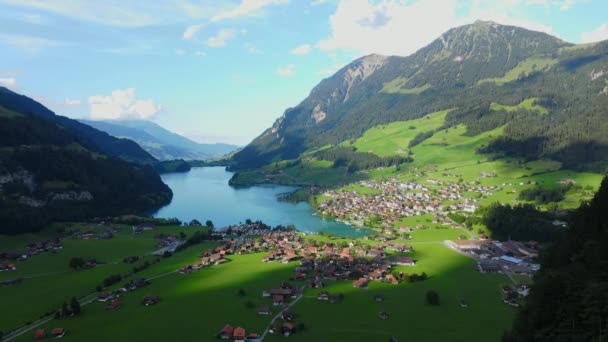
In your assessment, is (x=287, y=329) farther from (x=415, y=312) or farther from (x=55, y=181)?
(x=55, y=181)

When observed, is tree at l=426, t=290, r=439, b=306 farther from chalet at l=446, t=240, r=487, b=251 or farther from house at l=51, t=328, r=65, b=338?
house at l=51, t=328, r=65, b=338

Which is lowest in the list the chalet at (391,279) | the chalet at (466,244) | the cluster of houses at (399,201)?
the chalet at (391,279)

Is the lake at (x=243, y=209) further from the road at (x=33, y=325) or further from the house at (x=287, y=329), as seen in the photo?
the road at (x=33, y=325)

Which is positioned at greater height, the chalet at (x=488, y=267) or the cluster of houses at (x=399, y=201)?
the cluster of houses at (x=399, y=201)

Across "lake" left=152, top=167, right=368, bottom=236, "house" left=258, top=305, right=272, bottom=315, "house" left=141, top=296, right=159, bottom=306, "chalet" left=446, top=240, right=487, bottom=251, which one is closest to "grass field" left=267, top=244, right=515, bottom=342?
"house" left=258, top=305, right=272, bottom=315

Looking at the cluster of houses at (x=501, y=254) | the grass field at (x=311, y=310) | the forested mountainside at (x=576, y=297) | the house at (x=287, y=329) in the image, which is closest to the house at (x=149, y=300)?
the grass field at (x=311, y=310)

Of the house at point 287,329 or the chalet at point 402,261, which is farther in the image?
the chalet at point 402,261

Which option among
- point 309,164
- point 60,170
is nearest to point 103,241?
point 60,170

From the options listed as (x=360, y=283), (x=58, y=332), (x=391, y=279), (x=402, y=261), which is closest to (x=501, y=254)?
(x=402, y=261)
